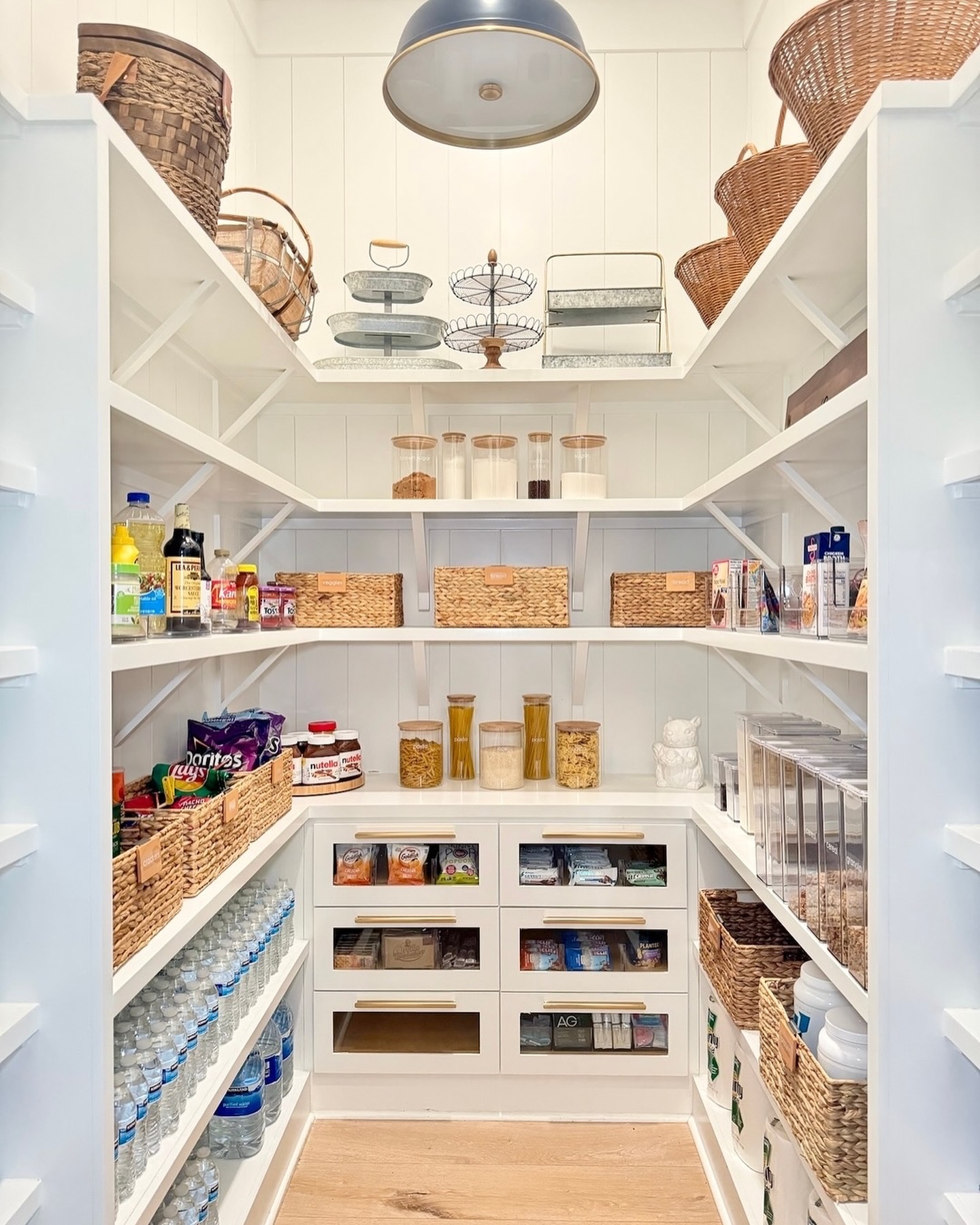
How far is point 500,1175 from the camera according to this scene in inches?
88.5

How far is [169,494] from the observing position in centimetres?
221

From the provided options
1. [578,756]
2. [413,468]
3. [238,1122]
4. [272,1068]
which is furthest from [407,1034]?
[413,468]

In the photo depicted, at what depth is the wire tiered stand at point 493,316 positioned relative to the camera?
255cm

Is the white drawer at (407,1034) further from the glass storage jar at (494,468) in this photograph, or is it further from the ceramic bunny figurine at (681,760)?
the glass storage jar at (494,468)

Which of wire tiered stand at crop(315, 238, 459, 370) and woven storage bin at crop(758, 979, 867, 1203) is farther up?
wire tiered stand at crop(315, 238, 459, 370)

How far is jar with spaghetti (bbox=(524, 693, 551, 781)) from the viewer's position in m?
2.85

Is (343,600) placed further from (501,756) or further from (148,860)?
(148,860)

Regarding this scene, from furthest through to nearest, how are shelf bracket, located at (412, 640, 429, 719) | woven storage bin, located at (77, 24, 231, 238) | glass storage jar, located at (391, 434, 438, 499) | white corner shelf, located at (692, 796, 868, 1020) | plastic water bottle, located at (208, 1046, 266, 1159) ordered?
1. shelf bracket, located at (412, 640, 429, 719)
2. glass storage jar, located at (391, 434, 438, 499)
3. plastic water bottle, located at (208, 1046, 266, 1159)
4. woven storage bin, located at (77, 24, 231, 238)
5. white corner shelf, located at (692, 796, 868, 1020)

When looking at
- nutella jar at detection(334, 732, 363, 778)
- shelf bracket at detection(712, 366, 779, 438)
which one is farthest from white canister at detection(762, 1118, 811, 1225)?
shelf bracket at detection(712, 366, 779, 438)

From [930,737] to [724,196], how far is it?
45.7 inches

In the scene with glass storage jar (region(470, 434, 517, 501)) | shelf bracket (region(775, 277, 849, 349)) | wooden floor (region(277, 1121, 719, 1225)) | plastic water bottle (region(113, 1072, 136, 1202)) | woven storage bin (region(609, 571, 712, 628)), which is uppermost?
shelf bracket (region(775, 277, 849, 349))

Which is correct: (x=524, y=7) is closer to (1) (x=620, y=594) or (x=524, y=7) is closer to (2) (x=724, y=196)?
(2) (x=724, y=196)

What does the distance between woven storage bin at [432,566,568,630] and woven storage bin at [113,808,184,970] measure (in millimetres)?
1144

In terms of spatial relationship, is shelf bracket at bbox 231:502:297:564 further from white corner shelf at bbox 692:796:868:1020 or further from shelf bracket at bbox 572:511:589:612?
white corner shelf at bbox 692:796:868:1020
